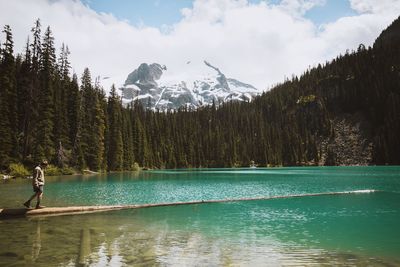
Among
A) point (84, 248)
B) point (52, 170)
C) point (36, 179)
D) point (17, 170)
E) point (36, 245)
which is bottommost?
point (84, 248)

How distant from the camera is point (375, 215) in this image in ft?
82.4

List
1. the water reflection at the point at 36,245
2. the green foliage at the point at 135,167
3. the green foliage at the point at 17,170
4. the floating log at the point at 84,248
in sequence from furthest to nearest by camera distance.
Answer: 1. the green foliage at the point at 135,167
2. the green foliage at the point at 17,170
3. the water reflection at the point at 36,245
4. the floating log at the point at 84,248

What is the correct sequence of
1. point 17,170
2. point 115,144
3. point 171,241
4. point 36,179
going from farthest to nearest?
point 115,144, point 17,170, point 36,179, point 171,241

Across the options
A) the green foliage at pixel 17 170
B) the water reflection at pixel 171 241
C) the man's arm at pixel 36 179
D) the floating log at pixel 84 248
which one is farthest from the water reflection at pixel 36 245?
the green foliage at pixel 17 170

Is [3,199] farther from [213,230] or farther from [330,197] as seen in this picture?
[330,197]

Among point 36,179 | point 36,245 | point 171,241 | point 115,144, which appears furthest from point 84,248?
point 115,144

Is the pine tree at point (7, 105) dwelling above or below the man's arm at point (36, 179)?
above

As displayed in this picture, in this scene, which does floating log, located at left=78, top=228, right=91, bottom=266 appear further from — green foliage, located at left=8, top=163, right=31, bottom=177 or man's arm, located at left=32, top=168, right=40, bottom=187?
green foliage, located at left=8, top=163, right=31, bottom=177

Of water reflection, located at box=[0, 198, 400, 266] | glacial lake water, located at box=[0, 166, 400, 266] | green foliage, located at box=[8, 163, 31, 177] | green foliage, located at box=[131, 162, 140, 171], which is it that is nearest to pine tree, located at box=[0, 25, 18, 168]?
green foliage, located at box=[8, 163, 31, 177]

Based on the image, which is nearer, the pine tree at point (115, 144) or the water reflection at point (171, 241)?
the water reflection at point (171, 241)

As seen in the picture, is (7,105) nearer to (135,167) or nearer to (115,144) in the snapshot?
(115,144)

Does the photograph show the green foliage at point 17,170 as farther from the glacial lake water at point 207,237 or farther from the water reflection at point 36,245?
the water reflection at point 36,245

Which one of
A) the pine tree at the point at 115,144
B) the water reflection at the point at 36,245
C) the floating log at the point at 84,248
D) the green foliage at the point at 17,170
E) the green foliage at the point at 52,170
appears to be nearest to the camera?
the floating log at the point at 84,248

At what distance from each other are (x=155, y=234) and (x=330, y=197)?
24.5 metres
